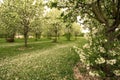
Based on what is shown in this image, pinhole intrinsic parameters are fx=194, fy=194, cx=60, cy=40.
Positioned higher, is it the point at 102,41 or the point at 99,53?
the point at 102,41

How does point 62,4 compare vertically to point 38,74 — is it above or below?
above

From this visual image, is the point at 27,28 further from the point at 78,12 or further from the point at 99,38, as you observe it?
the point at 99,38

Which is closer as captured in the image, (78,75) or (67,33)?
(78,75)

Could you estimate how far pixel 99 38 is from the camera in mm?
→ 13578

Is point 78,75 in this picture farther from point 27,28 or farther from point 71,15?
point 27,28

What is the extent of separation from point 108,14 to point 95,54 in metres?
5.23

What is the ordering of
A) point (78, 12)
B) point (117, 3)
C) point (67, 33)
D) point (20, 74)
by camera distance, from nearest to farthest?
point (117, 3) → point (78, 12) → point (20, 74) → point (67, 33)

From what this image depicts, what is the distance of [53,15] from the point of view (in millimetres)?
75938

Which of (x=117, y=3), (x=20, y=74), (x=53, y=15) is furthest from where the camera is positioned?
(x=53, y=15)

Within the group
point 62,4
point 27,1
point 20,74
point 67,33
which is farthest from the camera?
point 67,33

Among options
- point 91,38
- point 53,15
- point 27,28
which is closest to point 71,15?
point 91,38

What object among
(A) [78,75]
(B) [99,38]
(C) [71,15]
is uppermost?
(C) [71,15]

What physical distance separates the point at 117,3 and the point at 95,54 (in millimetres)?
3913

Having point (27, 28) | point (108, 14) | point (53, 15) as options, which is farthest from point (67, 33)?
point (108, 14)
